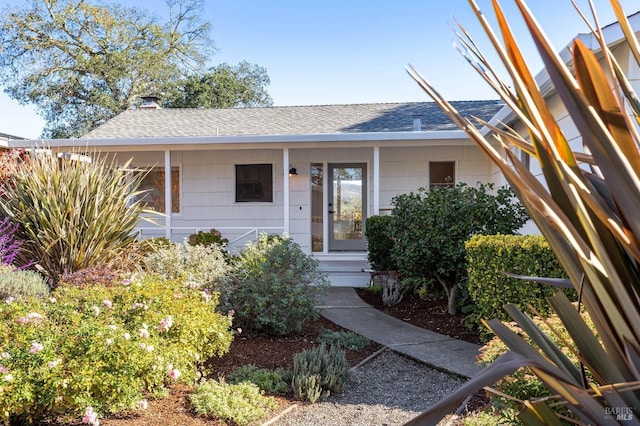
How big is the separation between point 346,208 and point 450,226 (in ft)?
17.3

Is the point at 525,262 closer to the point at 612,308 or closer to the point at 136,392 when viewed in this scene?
the point at 136,392

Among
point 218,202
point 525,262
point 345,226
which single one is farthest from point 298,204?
point 525,262

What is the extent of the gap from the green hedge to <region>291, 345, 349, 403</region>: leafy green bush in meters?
1.58

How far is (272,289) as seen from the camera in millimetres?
Answer: 5762

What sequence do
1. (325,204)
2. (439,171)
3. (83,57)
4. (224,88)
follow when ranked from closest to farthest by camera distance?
(439,171)
(325,204)
(83,57)
(224,88)

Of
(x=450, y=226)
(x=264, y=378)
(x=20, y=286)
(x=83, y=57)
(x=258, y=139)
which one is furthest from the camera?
(x=83, y=57)

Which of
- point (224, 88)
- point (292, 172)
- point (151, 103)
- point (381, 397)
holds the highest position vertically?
point (224, 88)

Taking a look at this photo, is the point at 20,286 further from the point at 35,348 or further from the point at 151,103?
the point at 151,103

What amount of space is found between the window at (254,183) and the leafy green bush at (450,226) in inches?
204

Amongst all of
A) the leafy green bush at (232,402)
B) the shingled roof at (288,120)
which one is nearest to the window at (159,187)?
the shingled roof at (288,120)

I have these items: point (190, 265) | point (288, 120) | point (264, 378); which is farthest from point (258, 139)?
point (264, 378)

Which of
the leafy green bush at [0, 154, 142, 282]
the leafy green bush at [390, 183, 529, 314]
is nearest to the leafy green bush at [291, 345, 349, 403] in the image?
the leafy green bush at [390, 183, 529, 314]

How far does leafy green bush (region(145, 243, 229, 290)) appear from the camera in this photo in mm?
6027

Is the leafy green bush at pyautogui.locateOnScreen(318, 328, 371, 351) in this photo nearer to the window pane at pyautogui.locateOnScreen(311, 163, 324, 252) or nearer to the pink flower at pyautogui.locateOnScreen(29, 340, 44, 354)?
the pink flower at pyautogui.locateOnScreen(29, 340, 44, 354)
